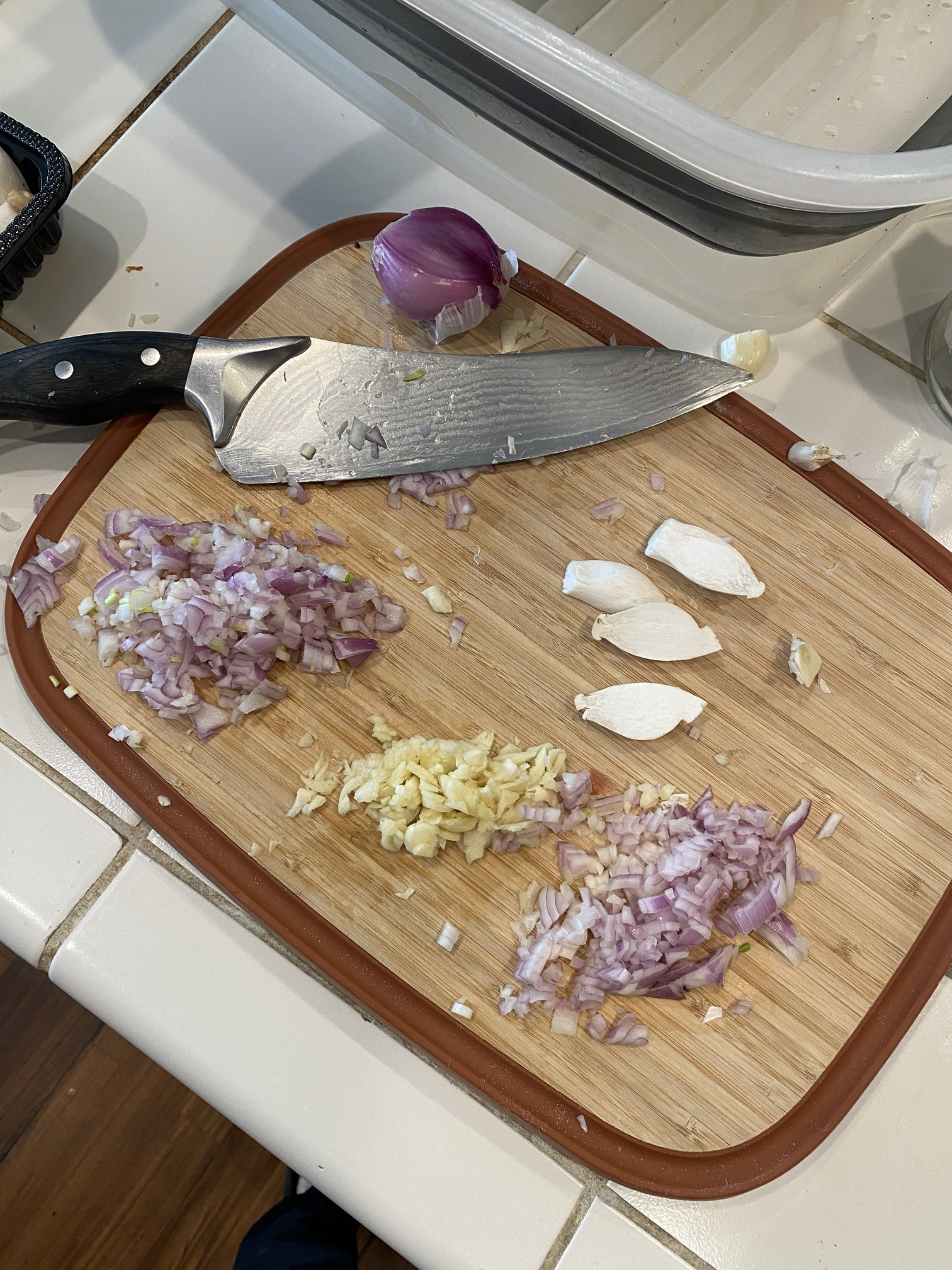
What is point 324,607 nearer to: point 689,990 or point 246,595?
point 246,595

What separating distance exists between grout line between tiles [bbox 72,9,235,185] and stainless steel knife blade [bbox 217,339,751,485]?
39cm

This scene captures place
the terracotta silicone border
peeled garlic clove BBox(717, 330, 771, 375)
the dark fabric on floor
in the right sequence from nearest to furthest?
1. the terracotta silicone border
2. peeled garlic clove BBox(717, 330, 771, 375)
3. the dark fabric on floor

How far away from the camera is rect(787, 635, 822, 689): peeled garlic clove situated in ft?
2.72

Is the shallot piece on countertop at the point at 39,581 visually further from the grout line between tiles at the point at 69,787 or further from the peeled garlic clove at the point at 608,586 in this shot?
the peeled garlic clove at the point at 608,586

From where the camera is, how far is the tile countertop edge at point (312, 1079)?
2.56ft

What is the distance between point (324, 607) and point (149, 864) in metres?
0.30

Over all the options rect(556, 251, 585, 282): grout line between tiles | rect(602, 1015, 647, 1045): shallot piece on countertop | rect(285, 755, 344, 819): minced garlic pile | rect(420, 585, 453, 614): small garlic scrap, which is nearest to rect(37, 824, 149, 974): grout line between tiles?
rect(285, 755, 344, 819): minced garlic pile

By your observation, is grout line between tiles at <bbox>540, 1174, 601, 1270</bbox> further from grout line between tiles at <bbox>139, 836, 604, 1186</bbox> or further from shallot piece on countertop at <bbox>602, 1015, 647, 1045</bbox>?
shallot piece on countertop at <bbox>602, 1015, 647, 1045</bbox>

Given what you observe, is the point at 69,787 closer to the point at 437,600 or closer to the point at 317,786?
the point at 317,786

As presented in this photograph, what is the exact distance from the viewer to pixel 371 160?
0.98 metres

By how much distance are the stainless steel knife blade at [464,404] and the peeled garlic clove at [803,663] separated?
26 centimetres

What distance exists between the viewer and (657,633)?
836 mm

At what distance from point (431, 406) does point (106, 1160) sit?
1.17 metres

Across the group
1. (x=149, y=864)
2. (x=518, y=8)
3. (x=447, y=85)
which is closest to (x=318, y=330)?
(x=447, y=85)
